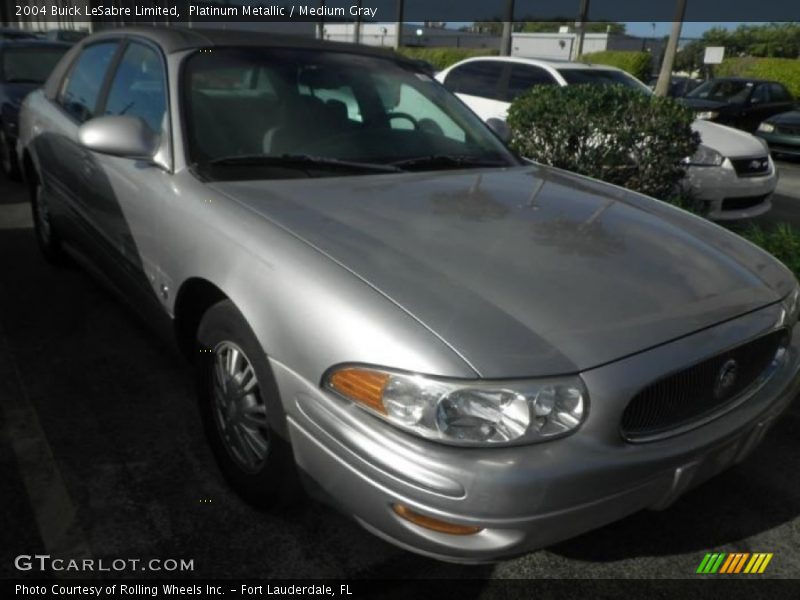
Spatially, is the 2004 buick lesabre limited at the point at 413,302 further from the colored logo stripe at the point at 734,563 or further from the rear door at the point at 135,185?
the colored logo stripe at the point at 734,563

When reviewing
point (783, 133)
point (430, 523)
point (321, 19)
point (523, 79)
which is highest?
point (321, 19)

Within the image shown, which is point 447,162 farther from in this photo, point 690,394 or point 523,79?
point 523,79

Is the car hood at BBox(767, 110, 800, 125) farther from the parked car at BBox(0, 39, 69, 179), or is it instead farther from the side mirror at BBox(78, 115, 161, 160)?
the side mirror at BBox(78, 115, 161, 160)

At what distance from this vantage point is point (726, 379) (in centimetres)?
208

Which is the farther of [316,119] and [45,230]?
[45,230]

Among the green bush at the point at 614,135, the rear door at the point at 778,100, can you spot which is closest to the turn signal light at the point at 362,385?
the green bush at the point at 614,135

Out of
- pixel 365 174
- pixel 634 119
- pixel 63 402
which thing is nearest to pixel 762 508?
pixel 365 174

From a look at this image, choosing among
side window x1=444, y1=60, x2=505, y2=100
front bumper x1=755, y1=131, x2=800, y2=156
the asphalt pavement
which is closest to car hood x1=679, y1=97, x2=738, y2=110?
front bumper x1=755, y1=131, x2=800, y2=156

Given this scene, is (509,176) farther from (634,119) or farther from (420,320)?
(634,119)

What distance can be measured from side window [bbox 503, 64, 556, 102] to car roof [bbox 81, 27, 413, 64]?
17.2ft

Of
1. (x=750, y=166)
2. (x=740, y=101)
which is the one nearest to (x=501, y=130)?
(x=750, y=166)

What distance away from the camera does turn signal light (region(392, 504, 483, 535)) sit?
1752mm

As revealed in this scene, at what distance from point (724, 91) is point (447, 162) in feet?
42.1

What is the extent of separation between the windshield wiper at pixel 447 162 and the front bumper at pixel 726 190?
148 inches
